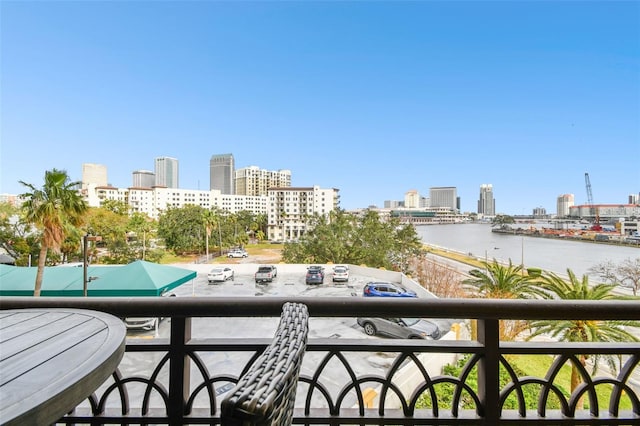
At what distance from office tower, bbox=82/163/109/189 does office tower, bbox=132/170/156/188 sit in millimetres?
17705

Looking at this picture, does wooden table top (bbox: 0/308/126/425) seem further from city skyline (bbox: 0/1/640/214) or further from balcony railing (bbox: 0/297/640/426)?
city skyline (bbox: 0/1/640/214)

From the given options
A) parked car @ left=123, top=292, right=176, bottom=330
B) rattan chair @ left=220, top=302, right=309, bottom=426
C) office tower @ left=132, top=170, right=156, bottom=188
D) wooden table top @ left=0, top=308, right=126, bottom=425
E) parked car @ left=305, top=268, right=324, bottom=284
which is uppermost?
office tower @ left=132, top=170, right=156, bottom=188

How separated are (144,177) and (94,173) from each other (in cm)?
1955

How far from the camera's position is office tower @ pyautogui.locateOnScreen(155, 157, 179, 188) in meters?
45.6

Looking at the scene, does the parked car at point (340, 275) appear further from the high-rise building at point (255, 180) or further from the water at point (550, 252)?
the high-rise building at point (255, 180)

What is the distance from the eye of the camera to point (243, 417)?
10.3 inches

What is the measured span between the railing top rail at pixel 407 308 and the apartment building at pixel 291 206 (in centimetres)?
3838

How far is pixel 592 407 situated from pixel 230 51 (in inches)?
795

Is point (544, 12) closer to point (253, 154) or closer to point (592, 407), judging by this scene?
point (592, 407)

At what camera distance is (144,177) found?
147ft

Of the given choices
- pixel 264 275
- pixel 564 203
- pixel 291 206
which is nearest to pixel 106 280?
pixel 264 275

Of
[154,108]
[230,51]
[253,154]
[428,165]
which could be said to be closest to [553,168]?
[428,165]

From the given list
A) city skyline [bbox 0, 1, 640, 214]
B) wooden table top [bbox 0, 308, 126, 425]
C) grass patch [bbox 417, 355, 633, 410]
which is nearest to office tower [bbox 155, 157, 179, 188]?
city skyline [bbox 0, 1, 640, 214]

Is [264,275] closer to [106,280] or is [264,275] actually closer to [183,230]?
[106,280]
